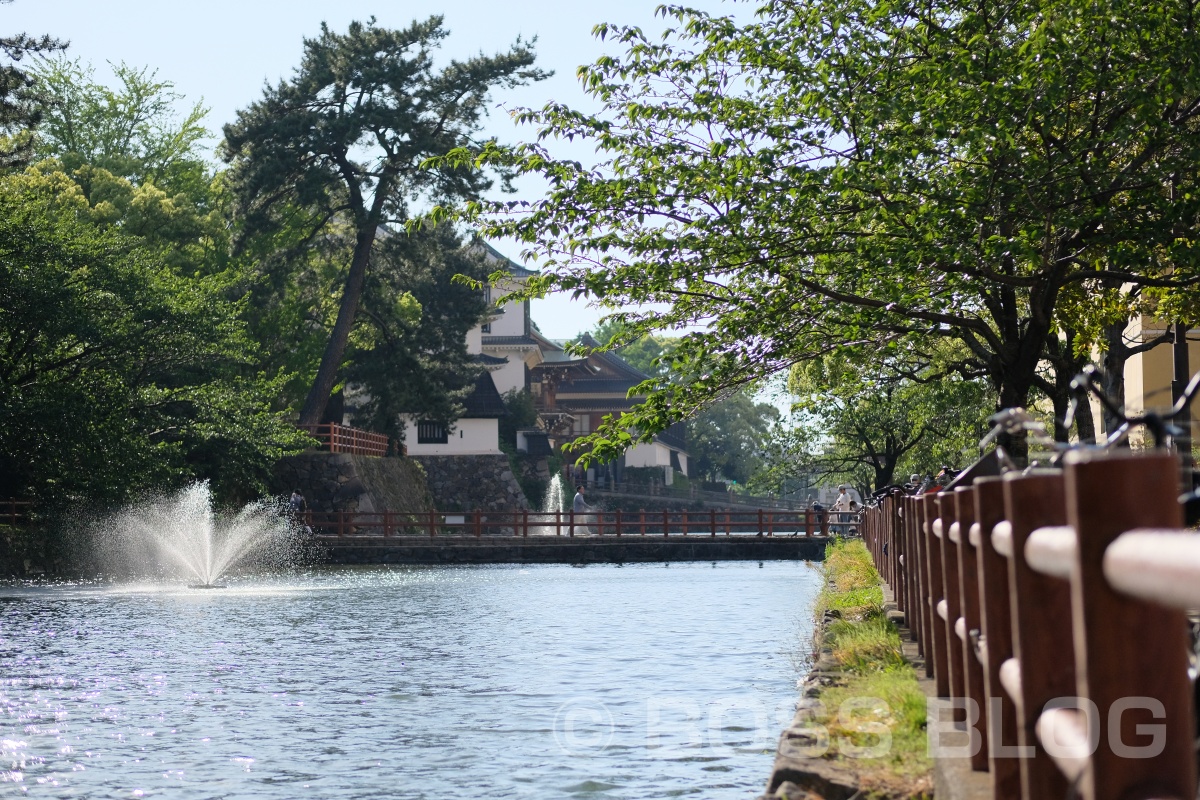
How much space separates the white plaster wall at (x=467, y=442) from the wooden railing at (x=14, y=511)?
30.5 metres

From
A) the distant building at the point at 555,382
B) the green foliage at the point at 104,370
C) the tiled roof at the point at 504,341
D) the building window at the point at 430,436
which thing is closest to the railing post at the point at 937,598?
the green foliage at the point at 104,370

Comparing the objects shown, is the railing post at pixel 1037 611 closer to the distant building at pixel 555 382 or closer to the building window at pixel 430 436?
the distant building at pixel 555 382

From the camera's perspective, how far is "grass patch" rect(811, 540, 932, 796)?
4.84 m

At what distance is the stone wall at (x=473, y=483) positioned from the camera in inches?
2269

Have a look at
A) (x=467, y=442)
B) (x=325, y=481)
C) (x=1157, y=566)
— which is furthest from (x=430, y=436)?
(x=1157, y=566)

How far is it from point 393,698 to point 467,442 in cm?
4961

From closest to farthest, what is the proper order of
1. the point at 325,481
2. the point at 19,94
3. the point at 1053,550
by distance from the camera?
the point at 1053,550, the point at 19,94, the point at 325,481

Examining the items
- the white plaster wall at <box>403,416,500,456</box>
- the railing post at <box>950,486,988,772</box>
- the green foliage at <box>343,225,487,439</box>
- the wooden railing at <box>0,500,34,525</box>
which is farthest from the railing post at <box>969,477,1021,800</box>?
the white plaster wall at <box>403,416,500,456</box>

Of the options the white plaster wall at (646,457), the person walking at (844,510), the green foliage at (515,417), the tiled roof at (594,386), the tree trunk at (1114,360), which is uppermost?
the tiled roof at (594,386)

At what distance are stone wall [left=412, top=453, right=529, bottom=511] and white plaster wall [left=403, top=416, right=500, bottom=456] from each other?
0.50 metres

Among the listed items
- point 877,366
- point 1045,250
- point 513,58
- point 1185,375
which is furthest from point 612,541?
point 1045,250

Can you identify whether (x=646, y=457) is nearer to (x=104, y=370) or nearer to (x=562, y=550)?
(x=562, y=550)

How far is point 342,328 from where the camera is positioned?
1644 inches

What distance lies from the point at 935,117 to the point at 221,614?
11.9 m
